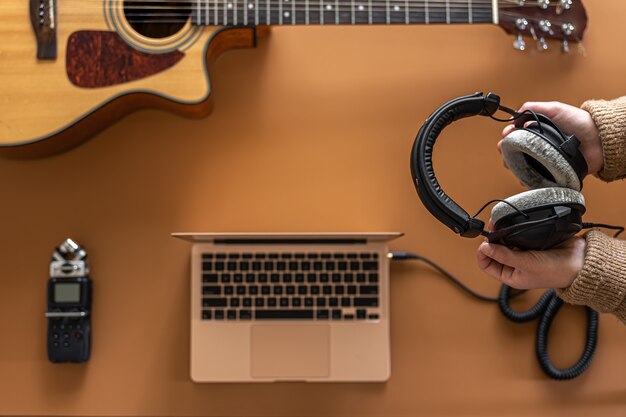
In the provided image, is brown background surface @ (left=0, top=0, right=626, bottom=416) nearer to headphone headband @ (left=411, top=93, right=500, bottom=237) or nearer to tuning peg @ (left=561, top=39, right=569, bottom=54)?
tuning peg @ (left=561, top=39, right=569, bottom=54)

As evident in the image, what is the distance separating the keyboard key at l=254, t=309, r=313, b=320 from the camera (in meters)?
1.08

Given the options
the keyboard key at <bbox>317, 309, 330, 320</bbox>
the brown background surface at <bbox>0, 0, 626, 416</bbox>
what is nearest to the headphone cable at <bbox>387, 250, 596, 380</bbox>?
the brown background surface at <bbox>0, 0, 626, 416</bbox>

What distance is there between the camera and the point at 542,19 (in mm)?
1065

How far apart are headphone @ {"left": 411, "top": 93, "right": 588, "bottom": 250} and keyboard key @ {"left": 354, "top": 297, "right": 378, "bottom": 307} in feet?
1.09

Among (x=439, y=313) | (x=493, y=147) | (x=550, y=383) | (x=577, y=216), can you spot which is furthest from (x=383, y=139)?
(x=550, y=383)

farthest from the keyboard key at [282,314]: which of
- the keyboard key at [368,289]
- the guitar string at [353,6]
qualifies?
the guitar string at [353,6]

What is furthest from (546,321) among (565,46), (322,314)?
(565,46)

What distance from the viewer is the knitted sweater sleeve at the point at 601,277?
0.83m

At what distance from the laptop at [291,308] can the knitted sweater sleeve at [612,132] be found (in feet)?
1.32

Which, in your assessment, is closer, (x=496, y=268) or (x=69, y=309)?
(x=496, y=268)

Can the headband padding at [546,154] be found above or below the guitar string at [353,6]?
below

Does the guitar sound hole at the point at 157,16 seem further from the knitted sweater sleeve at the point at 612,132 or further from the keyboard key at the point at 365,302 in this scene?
the knitted sweater sleeve at the point at 612,132

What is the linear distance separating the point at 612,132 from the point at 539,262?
25 cm

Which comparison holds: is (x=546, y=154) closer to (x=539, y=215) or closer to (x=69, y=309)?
(x=539, y=215)
